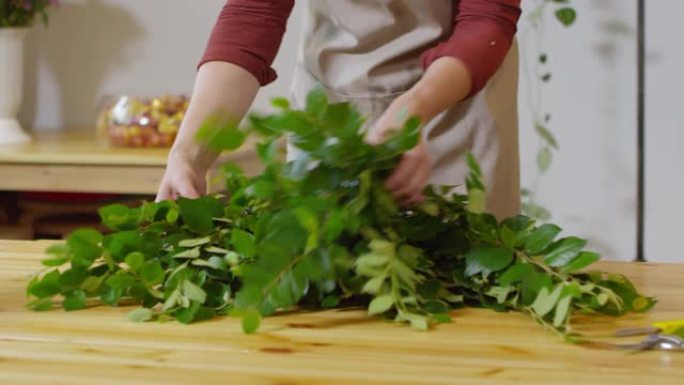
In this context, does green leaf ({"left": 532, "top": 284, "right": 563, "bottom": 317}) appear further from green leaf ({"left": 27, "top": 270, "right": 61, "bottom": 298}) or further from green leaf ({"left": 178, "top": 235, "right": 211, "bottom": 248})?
green leaf ({"left": 27, "top": 270, "right": 61, "bottom": 298})

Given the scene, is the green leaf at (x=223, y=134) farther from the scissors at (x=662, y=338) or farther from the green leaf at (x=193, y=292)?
the scissors at (x=662, y=338)

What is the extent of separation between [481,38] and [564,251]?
47cm

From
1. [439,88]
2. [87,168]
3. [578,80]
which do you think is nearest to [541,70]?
[578,80]

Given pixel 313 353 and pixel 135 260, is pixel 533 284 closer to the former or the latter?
pixel 313 353

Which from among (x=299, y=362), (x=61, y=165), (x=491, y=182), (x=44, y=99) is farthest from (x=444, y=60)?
(x=44, y=99)

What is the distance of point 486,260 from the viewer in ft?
4.13

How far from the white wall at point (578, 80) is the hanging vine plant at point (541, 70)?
19 mm

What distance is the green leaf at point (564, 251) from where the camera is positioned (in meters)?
1.25

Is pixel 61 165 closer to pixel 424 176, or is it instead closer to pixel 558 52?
pixel 558 52

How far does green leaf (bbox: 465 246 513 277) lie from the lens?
1253mm

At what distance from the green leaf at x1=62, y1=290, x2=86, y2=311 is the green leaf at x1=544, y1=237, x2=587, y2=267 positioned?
49 centimetres

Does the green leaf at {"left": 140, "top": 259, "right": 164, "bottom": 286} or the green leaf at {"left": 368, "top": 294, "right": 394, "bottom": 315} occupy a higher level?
the green leaf at {"left": 140, "top": 259, "right": 164, "bottom": 286}

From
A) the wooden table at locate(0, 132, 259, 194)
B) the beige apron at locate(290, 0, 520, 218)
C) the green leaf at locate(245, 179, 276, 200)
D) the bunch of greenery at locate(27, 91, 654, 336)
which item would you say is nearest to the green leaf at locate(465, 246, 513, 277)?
the bunch of greenery at locate(27, 91, 654, 336)

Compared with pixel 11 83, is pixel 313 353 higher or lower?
lower
